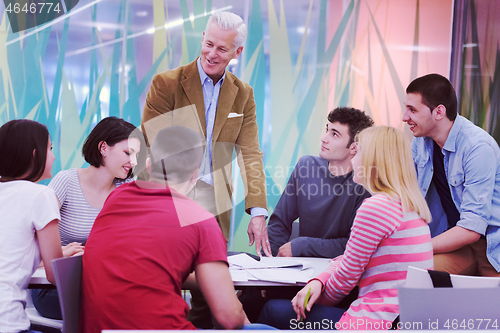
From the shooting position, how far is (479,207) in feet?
6.55

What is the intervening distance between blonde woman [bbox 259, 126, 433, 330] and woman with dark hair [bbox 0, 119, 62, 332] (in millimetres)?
924

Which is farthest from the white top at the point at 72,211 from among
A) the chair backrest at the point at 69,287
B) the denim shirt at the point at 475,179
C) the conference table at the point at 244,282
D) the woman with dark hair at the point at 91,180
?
the denim shirt at the point at 475,179

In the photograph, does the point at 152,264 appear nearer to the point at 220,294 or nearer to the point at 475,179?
the point at 220,294

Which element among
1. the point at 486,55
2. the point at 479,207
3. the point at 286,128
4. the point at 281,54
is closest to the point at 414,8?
the point at 486,55

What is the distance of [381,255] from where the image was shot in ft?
4.55

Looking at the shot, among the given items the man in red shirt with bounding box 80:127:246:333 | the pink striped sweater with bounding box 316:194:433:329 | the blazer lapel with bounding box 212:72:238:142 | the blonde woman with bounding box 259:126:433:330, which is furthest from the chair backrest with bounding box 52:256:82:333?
the blazer lapel with bounding box 212:72:238:142

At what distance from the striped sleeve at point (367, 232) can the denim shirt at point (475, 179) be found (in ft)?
2.92

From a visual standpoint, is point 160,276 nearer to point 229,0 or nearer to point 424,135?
point 424,135

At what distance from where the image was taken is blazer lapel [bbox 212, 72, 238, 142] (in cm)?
235

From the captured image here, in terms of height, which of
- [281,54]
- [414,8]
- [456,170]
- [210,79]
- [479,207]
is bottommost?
[479,207]

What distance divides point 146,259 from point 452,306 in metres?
0.90

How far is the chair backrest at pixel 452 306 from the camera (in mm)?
1059

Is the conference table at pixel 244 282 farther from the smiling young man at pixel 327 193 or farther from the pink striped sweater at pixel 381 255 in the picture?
the smiling young man at pixel 327 193

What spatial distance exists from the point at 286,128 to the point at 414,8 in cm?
163
